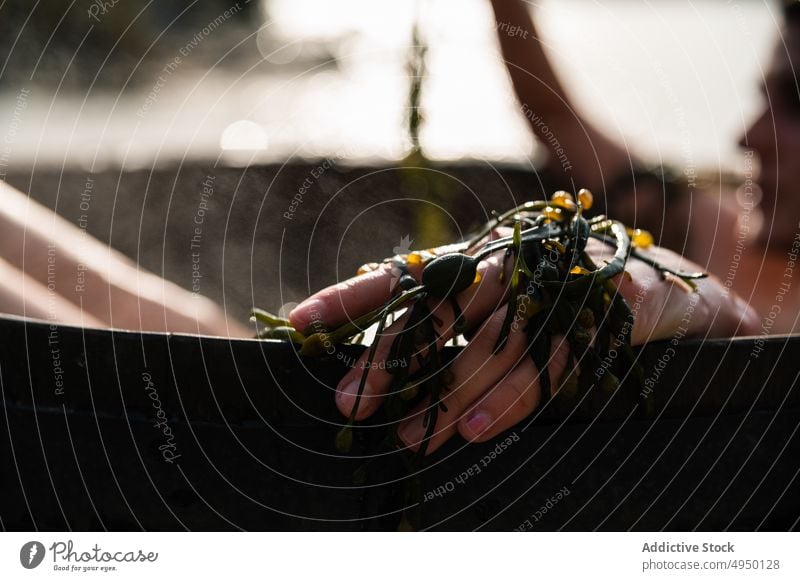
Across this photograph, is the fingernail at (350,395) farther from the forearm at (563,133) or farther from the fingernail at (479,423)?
the forearm at (563,133)

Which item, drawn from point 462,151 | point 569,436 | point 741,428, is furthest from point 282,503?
point 462,151

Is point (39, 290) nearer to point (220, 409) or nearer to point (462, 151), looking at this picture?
point (220, 409)

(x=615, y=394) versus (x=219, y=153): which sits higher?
(x=219, y=153)

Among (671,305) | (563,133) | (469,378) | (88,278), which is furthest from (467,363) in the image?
(563,133)

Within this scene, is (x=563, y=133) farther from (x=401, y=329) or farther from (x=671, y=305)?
(x=401, y=329)

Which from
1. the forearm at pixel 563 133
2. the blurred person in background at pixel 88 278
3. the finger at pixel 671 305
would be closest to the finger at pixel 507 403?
the finger at pixel 671 305
